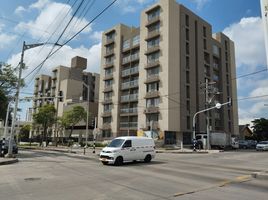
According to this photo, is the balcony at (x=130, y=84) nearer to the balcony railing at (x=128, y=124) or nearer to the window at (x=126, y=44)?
the balcony railing at (x=128, y=124)

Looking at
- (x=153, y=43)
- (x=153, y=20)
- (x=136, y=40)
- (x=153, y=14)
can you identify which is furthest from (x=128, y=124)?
(x=153, y=14)

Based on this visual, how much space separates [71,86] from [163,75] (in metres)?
40.7

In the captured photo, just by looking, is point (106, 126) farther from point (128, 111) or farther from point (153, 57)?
point (153, 57)

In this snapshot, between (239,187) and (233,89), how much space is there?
64.4 m

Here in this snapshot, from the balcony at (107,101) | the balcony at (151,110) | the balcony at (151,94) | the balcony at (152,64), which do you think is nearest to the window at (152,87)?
the balcony at (151,94)

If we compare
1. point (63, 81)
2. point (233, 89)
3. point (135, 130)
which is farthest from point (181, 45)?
point (63, 81)

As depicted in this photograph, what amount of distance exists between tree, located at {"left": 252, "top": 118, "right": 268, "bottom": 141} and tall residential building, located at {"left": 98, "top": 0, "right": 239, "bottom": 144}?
12.7m

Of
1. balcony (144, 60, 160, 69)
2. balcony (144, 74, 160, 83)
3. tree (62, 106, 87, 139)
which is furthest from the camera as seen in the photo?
tree (62, 106, 87, 139)

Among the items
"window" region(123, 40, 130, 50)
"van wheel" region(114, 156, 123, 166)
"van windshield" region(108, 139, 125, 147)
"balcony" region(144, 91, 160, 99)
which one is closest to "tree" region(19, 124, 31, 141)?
"window" region(123, 40, 130, 50)

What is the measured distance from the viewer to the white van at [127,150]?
64.8 ft

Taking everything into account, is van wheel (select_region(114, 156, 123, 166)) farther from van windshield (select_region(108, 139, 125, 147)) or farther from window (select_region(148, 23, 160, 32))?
window (select_region(148, 23, 160, 32))

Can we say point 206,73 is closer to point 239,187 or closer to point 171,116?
point 171,116

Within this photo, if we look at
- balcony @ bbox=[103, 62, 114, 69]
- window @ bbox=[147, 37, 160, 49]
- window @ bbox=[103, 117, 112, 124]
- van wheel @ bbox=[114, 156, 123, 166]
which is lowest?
van wheel @ bbox=[114, 156, 123, 166]

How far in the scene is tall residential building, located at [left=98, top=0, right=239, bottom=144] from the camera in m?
52.2
